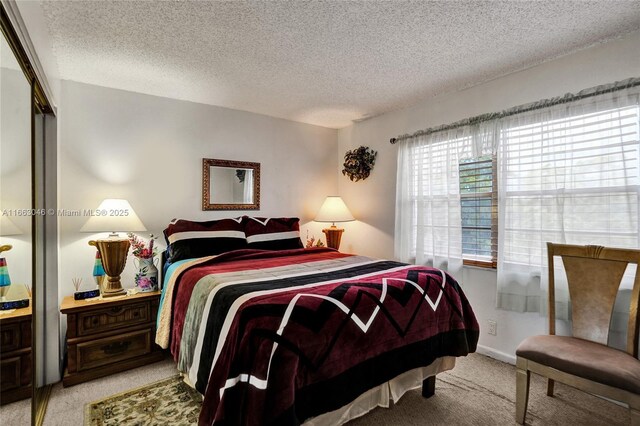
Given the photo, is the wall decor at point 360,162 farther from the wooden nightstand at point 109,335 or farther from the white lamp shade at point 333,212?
the wooden nightstand at point 109,335

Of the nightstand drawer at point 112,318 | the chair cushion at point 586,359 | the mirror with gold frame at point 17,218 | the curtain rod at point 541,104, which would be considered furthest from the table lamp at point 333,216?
the mirror with gold frame at point 17,218

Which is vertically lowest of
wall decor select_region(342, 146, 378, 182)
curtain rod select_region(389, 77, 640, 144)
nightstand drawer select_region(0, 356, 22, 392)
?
nightstand drawer select_region(0, 356, 22, 392)

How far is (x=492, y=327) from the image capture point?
2.80m

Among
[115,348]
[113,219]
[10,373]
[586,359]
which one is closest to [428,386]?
[586,359]

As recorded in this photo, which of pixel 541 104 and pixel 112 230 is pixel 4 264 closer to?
pixel 112 230

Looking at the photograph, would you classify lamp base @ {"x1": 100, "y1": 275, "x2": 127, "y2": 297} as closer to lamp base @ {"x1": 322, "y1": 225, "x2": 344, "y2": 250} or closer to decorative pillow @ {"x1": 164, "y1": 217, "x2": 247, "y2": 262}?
decorative pillow @ {"x1": 164, "y1": 217, "x2": 247, "y2": 262}

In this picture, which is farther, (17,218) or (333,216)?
(333,216)

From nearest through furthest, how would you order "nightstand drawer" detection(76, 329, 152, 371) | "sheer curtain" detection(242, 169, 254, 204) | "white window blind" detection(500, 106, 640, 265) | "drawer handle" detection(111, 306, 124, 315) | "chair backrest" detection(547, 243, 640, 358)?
1. "chair backrest" detection(547, 243, 640, 358)
2. "white window blind" detection(500, 106, 640, 265)
3. "nightstand drawer" detection(76, 329, 152, 371)
4. "drawer handle" detection(111, 306, 124, 315)
5. "sheer curtain" detection(242, 169, 254, 204)

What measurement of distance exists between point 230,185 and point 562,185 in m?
3.00

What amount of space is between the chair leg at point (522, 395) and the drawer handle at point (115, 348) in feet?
8.98

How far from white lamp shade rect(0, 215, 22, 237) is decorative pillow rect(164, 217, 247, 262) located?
147 centimetres

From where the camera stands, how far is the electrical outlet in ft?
9.10

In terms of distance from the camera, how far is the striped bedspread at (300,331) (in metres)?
1.33

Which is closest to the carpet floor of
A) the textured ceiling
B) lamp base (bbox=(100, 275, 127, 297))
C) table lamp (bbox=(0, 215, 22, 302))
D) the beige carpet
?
the beige carpet
